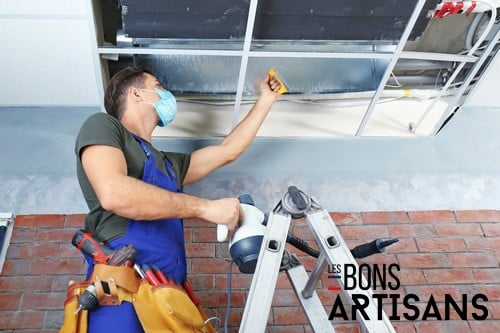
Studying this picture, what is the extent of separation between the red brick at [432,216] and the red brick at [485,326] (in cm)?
45

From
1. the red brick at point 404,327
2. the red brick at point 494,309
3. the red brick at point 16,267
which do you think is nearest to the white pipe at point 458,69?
the red brick at point 494,309

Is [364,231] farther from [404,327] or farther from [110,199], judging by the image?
[110,199]

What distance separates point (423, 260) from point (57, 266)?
1485mm

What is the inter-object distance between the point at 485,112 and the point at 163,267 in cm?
195

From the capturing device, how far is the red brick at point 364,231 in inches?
82.6

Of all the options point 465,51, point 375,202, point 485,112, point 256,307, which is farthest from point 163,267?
point 485,112

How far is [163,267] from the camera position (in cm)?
151

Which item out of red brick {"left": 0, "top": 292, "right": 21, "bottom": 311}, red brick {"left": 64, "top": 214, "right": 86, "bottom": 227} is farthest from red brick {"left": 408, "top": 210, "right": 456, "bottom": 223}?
red brick {"left": 0, "top": 292, "right": 21, "bottom": 311}

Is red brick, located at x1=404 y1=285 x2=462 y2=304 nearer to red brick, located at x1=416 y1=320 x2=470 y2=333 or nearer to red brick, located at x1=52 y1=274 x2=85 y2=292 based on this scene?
red brick, located at x1=416 y1=320 x2=470 y2=333

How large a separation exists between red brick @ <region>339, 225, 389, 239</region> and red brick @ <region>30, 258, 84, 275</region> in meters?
1.09

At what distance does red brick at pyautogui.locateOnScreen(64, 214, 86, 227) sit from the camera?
2.04 metres

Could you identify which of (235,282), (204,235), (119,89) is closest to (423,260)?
(235,282)

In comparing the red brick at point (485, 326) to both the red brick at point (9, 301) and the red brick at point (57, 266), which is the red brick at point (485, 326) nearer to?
the red brick at point (57, 266)

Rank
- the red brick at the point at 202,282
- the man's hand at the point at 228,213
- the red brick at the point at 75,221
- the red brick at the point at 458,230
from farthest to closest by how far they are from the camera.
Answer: the red brick at the point at 458,230
the red brick at the point at 75,221
the red brick at the point at 202,282
the man's hand at the point at 228,213
